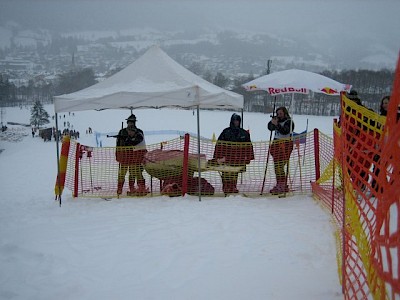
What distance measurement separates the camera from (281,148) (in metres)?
6.36

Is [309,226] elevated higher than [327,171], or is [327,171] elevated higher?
[327,171]

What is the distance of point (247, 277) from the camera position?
3.39 m

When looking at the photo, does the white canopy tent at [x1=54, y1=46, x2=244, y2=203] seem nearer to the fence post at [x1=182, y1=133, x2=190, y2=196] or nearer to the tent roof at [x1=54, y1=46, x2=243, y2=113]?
the tent roof at [x1=54, y1=46, x2=243, y2=113]

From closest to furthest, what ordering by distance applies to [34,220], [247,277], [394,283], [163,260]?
[394,283] → [247,277] → [163,260] → [34,220]

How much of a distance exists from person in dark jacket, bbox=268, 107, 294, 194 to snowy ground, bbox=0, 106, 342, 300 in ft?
1.27

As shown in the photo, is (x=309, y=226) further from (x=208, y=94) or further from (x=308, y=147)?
(x=208, y=94)

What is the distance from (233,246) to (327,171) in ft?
8.88

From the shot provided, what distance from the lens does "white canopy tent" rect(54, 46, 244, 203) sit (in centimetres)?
573

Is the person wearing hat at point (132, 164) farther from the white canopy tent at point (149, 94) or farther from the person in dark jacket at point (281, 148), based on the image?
the person in dark jacket at point (281, 148)

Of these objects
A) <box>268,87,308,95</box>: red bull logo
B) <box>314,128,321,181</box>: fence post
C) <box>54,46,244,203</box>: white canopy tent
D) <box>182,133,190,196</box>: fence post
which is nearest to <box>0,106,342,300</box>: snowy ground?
<box>182,133,190,196</box>: fence post

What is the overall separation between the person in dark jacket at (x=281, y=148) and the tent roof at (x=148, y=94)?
2.90 ft

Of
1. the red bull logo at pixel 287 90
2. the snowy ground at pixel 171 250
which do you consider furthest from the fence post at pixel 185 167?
the red bull logo at pixel 287 90

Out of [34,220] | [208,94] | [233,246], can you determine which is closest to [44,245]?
[34,220]

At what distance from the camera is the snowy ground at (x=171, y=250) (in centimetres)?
324
